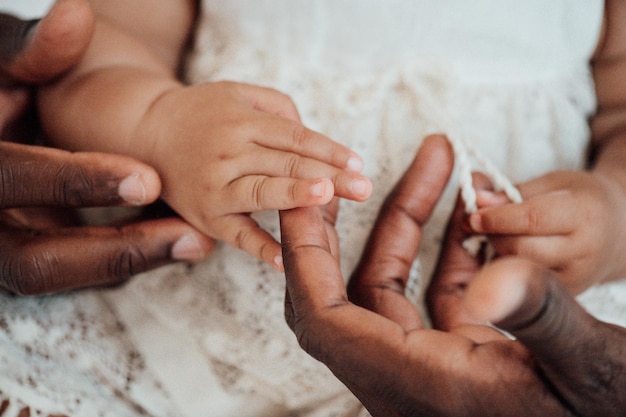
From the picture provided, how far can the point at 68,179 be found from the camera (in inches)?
19.7

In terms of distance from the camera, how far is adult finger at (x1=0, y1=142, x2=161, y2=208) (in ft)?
1.63

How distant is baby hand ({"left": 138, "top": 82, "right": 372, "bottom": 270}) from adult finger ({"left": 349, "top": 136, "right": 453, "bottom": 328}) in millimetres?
102

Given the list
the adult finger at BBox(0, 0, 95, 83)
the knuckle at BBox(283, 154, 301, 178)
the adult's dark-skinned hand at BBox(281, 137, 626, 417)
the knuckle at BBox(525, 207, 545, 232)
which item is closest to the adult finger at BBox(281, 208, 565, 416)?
the adult's dark-skinned hand at BBox(281, 137, 626, 417)

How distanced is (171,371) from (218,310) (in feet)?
0.26

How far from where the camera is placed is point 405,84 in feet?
2.13

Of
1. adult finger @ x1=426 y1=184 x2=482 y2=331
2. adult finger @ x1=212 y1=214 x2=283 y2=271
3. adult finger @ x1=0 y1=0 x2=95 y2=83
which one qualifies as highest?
adult finger @ x1=0 y1=0 x2=95 y2=83

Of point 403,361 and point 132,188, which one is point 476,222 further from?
point 132,188

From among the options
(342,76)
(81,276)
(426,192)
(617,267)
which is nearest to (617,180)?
(617,267)

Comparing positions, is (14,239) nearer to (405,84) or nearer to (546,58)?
(405,84)

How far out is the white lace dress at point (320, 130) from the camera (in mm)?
527

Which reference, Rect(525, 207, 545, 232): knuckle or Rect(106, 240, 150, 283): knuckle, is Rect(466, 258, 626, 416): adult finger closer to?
Rect(525, 207, 545, 232): knuckle

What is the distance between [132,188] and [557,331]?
1.30ft

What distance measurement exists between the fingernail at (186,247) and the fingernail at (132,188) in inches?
2.6

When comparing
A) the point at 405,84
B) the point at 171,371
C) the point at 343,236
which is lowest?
the point at 171,371
